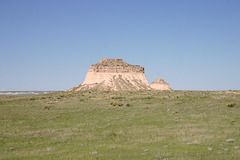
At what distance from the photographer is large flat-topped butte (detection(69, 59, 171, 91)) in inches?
4699

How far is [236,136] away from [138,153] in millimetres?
5544

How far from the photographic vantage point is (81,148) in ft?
39.1

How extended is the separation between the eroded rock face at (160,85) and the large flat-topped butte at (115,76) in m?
0.82

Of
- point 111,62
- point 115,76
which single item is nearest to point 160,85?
point 115,76

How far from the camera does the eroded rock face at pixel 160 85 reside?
134512 mm

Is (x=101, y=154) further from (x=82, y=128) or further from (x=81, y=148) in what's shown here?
(x=82, y=128)

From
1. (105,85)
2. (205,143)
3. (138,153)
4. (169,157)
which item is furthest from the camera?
(105,85)

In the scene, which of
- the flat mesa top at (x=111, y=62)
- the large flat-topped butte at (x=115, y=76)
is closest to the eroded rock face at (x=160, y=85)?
the large flat-topped butte at (x=115, y=76)

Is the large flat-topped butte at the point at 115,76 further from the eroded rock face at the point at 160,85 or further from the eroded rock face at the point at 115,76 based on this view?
the eroded rock face at the point at 160,85

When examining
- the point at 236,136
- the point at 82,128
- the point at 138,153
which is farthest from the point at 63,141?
the point at 236,136

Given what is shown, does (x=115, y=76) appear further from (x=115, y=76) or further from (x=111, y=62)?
(x=111, y=62)

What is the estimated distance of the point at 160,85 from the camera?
5359 inches

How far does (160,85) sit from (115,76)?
1027 inches

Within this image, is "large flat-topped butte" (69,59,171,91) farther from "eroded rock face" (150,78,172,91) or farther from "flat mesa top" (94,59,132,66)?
"eroded rock face" (150,78,172,91)
